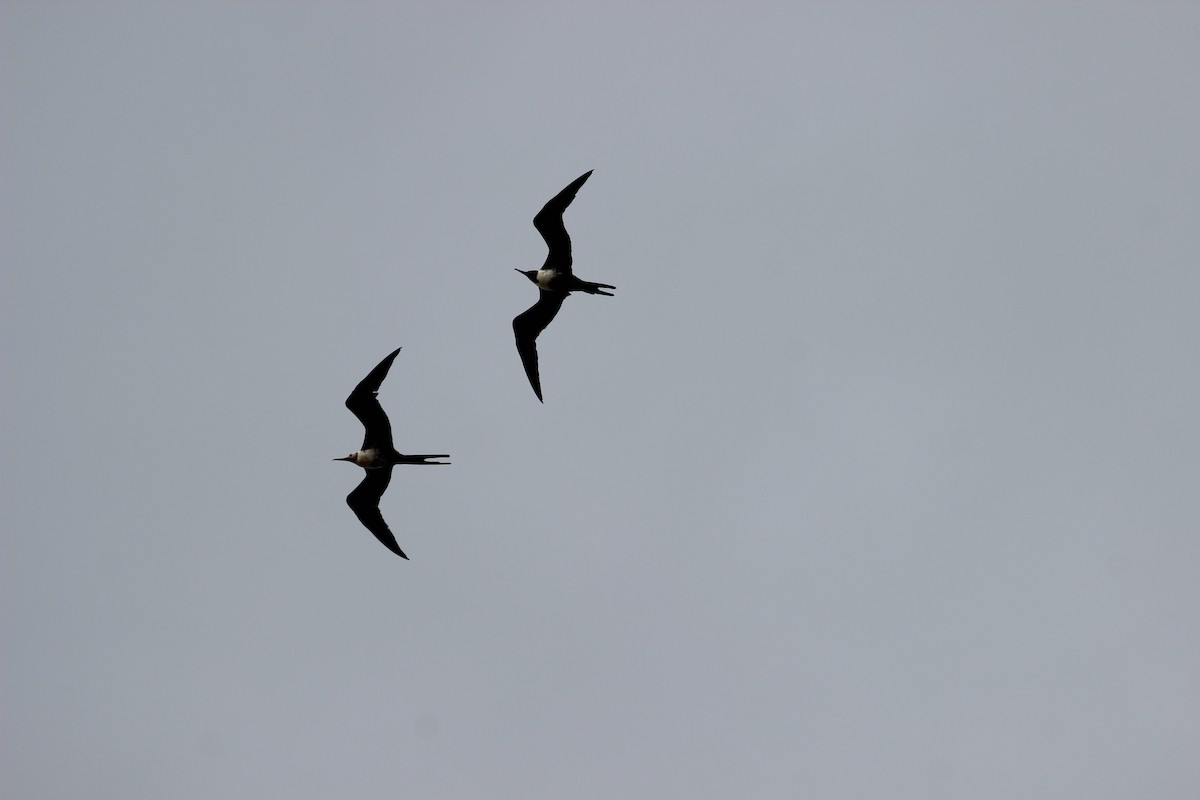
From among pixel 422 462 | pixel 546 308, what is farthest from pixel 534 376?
pixel 422 462

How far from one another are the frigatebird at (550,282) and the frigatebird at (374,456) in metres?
3.55

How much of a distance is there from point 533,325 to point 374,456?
520 cm

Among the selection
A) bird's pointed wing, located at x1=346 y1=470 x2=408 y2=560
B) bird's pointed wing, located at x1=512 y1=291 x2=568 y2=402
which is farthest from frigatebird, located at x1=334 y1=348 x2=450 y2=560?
bird's pointed wing, located at x1=512 y1=291 x2=568 y2=402

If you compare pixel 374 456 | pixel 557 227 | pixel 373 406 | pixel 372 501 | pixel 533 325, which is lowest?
pixel 372 501

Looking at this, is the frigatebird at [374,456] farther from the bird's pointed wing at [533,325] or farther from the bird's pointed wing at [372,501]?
the bird's pointed wing at [533,325]

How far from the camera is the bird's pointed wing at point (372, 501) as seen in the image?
3117 centimetres

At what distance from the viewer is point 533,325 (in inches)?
1271

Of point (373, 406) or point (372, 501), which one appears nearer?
point (373, 406)

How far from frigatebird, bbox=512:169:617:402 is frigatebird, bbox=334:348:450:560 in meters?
3.55

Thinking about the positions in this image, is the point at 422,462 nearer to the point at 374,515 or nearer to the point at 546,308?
the point at 374,515

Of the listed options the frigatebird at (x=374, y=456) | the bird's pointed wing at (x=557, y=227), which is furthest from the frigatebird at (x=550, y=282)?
the frigatebird at (x=374, y=456)

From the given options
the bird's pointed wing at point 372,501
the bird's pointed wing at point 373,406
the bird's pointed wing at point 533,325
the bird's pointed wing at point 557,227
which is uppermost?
the bird's pointed wing at point 557,227

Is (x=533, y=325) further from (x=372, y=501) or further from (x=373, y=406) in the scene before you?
(x=372, y=501)

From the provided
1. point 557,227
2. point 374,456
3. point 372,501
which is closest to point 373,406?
point 374,456
